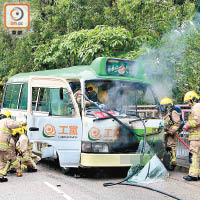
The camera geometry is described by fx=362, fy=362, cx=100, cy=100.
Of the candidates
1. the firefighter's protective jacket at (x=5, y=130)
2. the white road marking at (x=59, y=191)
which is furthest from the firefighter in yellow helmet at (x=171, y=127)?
the firefighter's protective jacket at (x=5, y=130)

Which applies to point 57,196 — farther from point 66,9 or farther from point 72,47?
point 66,9

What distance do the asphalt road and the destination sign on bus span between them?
7.47 ft

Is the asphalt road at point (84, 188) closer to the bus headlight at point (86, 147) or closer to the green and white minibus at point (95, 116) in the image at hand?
the green and white minibus at point (95, 116)

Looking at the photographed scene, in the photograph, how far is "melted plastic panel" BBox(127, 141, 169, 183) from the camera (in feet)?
23.9

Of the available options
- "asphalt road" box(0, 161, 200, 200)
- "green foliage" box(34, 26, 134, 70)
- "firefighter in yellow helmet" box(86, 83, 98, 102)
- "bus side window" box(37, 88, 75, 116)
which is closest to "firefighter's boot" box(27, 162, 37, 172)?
"asphalt road" box(0, 161, 200, 200)

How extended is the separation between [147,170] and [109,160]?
2.72 feet

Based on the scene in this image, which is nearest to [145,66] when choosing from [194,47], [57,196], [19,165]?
A: [194,47]

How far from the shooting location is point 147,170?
7.36 meters

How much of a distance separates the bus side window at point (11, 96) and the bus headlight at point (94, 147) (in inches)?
183

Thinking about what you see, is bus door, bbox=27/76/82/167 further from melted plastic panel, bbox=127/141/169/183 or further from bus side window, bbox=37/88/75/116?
melted plastic panel, bbox=127/141/169/183

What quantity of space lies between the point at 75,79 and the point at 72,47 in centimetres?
534

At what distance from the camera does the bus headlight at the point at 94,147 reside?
7191mm

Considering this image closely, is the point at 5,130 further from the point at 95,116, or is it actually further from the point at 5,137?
the point at 95,116

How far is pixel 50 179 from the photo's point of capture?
748cm
